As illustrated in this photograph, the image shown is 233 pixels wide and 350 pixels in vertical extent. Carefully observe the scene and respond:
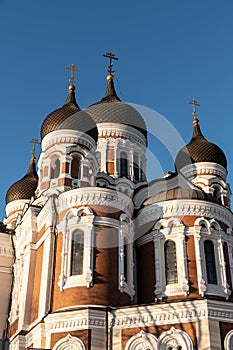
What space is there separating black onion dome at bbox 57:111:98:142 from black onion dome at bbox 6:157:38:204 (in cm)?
730

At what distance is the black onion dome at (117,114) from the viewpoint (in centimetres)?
2403

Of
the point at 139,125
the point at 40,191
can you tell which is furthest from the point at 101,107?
the point at 40,191

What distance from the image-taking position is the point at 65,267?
15.6m

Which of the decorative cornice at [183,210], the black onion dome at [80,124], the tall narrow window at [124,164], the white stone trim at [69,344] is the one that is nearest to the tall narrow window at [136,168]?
the tall narrow window at [124,164]

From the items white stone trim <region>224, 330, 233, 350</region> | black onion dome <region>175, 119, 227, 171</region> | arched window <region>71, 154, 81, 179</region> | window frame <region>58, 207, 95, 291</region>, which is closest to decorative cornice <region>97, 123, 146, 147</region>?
black onion dome <region>175, 119, 227, 171</region>

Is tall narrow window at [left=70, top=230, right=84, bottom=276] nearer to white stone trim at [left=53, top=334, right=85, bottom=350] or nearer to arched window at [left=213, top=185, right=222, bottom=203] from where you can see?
white stone trim at [left=53, top=334, right=85, bottom=350]

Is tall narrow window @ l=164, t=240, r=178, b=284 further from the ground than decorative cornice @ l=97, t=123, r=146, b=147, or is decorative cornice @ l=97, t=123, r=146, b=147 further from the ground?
decorative cornice @ l=97, t=123, r=146, b=147

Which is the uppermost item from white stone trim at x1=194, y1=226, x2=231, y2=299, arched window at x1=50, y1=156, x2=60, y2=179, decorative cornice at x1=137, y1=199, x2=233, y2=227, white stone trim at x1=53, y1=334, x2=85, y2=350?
arched window at x1=50, y1=156, x2=60, y2=179

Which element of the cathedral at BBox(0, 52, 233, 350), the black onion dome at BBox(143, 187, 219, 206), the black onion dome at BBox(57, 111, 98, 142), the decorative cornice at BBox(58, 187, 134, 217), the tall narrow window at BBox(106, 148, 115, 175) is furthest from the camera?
the tall narrow window at BBox(106, 148, 115, 175)

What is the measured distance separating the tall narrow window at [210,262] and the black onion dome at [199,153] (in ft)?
27.1

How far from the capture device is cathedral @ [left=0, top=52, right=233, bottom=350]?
14.4 m

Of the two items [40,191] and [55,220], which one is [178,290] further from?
[40,191]

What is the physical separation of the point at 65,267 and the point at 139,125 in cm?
1054

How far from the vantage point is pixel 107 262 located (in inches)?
614
